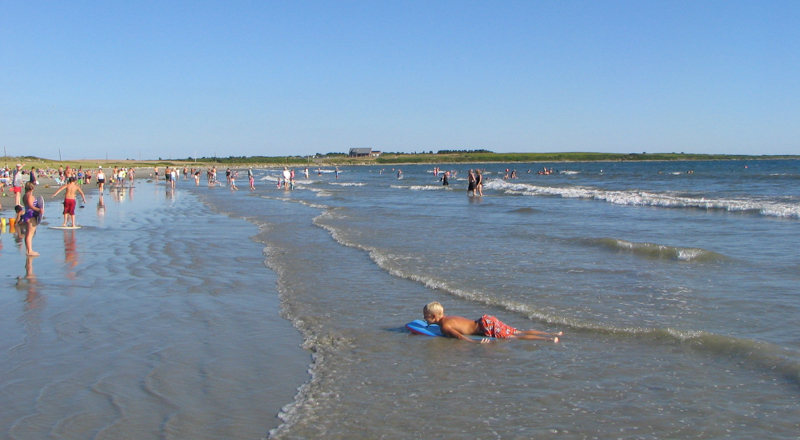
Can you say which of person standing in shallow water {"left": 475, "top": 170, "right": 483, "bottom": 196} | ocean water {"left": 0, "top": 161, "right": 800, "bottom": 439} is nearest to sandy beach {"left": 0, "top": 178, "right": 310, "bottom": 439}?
ocean water {"left": 0, "top": 161, "right": 800, "bottom": 439}

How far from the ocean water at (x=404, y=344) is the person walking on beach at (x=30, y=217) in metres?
1.00

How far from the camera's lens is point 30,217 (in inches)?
484

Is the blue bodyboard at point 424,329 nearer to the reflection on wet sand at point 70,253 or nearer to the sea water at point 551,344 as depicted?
the sea water at point 551,344

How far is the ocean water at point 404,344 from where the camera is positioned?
15.0ft

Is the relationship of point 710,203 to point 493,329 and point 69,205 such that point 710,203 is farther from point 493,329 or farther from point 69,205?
point 69,205

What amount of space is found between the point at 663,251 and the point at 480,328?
700cm

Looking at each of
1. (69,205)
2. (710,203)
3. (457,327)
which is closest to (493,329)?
(457,327)

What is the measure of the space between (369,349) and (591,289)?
13.4 feet

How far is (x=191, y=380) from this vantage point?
5.37m

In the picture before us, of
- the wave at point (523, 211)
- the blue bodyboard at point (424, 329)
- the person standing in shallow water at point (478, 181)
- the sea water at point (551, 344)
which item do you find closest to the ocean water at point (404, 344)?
the sea water at point (551, 344)

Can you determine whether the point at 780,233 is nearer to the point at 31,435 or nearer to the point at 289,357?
the point at 289,357

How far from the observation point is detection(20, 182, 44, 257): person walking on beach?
11.7 m

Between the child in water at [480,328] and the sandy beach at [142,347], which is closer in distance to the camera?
the sandy beach at [142,347]

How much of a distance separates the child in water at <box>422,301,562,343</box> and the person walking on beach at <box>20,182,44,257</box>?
8.73m
